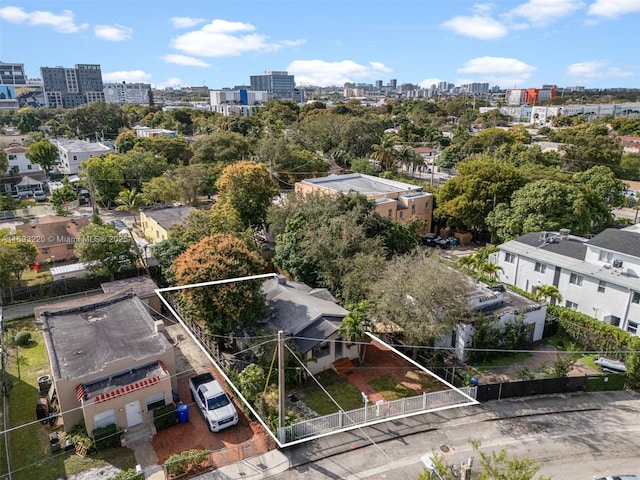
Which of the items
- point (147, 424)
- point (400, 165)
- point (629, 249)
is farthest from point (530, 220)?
point (400, 165)

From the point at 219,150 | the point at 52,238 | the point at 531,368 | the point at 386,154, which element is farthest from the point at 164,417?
the point at 386,154

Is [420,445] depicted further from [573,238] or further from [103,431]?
[573,238]

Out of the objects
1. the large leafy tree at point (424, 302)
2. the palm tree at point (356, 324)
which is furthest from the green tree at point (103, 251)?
the large leafy tree at point (424, 302)

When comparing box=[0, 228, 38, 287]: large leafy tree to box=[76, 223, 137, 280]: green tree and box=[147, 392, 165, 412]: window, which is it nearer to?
box=[76, 223, 137, 280]: green tree

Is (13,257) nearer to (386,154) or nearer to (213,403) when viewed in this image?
(213,403)

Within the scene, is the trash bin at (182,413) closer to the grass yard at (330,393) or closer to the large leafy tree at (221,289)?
the large leafy tree at (221,289)
